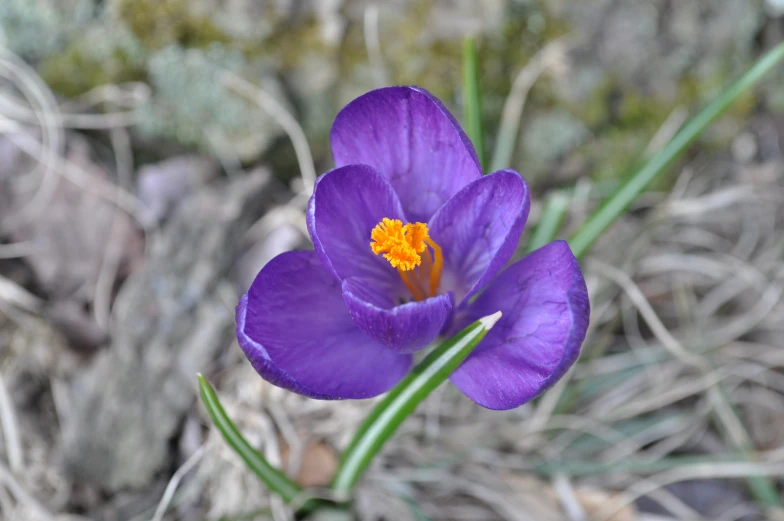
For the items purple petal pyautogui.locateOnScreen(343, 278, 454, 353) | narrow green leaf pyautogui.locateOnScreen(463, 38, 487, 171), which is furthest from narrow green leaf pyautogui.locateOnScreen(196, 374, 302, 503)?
narrow green leaf pyautogui.locateOnScreen(463, 38, 487, 171)

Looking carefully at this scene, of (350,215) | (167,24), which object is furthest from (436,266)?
(167,24)

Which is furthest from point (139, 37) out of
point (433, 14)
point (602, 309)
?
point (602, 309)

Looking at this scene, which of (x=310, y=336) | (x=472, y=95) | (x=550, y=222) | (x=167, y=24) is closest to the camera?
(x=310, y=336)

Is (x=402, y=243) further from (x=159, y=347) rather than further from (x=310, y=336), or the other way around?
(x=159, y=347)

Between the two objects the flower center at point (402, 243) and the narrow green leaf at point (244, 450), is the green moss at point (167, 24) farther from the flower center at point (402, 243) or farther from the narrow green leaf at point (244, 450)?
the narrow green leaf at point (244, 450)

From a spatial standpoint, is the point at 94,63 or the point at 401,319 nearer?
the point at 401,319

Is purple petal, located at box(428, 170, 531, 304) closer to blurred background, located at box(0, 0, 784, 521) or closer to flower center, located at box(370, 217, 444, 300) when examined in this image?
flower center, located at box(370, 217, 444, 300)

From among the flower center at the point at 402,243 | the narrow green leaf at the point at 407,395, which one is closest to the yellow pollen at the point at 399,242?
the flower center at the point at 402,243
